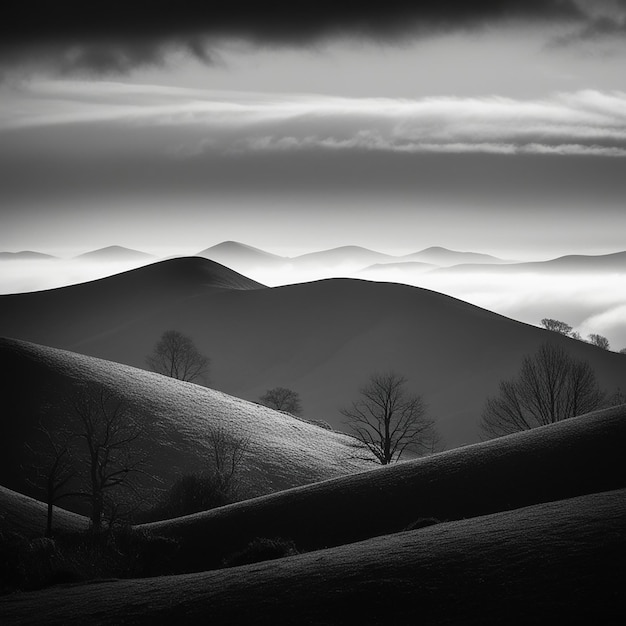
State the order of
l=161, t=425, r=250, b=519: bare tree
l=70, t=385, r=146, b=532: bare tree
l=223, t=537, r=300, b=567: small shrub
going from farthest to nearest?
l=70, t=385, r=146, b=532: bare tree
l=161, t=425, r=250, b=519: bare tree
l=223, t=537, r=300, b=567: small shrub

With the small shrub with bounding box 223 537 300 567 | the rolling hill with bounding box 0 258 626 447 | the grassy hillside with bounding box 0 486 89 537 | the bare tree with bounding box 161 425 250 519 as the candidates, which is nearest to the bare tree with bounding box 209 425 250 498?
the bare tree with bounding box 161 425 250 519

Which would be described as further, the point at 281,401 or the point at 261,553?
the point at 281,401

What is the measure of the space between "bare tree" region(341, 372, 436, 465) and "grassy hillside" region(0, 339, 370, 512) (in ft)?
21.4

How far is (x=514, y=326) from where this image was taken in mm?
187875

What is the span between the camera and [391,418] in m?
141

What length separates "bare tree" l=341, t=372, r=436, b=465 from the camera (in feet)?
298

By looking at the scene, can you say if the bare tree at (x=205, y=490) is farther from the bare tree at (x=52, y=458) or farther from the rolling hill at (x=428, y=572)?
the rolling hill at (x=428, y=572)

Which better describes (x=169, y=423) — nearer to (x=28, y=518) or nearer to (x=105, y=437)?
(x=105, y=437)

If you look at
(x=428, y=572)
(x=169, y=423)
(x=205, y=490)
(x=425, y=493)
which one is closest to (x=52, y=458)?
(x=169, y=423)

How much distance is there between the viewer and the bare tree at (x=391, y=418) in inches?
3579

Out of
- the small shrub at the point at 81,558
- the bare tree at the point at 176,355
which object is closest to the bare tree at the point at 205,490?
the small shrub at the point at 81,558

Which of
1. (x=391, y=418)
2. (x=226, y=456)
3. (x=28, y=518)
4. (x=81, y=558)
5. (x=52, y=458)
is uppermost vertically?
(x=391, y=418)

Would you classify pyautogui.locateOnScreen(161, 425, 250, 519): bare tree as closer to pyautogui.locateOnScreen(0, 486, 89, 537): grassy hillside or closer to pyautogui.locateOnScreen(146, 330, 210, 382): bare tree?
pyautogui.locateOnScreen(0, 486, 89, 537): grassy hillside

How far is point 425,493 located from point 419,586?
2081 centimetres
